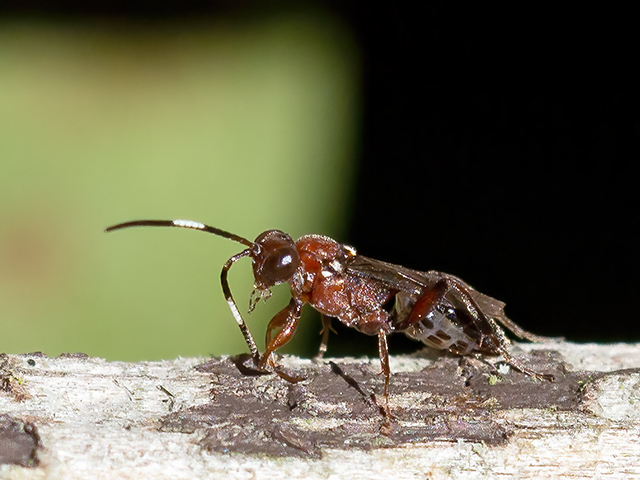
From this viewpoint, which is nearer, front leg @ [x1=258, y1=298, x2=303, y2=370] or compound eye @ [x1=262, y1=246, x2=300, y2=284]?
front leg @ [x1=258, y1=298, x2=303, y2=370]

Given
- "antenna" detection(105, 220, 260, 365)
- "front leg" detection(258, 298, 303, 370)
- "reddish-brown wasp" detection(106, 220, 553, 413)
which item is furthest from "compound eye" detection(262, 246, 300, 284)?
"front leg" detection(258, 298, 303, 370)

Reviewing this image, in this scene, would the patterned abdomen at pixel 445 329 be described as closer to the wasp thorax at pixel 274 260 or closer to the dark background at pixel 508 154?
the wasp thorax at pixel 274 260

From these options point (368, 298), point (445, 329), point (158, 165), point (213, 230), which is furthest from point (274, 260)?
point (158, 165)

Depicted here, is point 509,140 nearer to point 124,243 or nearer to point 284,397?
point 124,243

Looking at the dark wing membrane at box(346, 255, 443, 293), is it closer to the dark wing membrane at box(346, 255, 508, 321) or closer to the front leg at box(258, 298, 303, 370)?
the dark wing membrane at box(346, 255, 508, 321)

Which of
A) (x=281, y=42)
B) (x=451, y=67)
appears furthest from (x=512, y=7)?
(x=281, y=42)

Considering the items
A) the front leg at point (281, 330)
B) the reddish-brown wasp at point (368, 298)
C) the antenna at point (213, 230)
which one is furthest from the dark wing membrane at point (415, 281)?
the antenna at point (213, 230)

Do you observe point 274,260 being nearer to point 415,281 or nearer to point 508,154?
point 415,281
